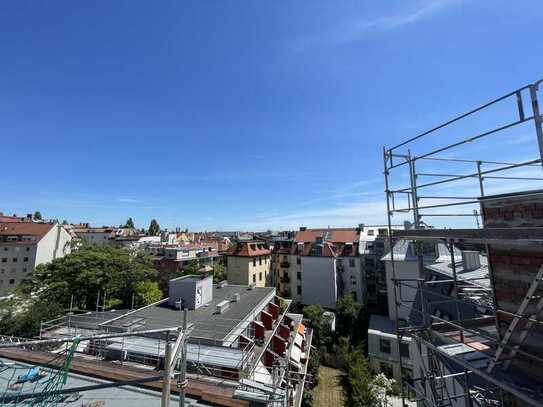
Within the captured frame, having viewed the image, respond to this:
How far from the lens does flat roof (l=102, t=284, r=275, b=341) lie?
540 inches

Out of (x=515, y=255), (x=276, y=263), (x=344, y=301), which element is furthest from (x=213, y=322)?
(x=276, y=263)

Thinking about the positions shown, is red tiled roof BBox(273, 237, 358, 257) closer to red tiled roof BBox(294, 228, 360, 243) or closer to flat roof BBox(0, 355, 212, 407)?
red tiled roof BBox(294, 228, 360, 243)

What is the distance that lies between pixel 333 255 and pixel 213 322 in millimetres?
20583

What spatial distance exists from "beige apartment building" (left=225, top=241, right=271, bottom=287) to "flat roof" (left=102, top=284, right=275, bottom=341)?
12.2 meters

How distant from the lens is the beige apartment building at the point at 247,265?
33781mm

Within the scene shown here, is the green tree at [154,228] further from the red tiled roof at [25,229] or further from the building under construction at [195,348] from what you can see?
the building under construction at [195,348]

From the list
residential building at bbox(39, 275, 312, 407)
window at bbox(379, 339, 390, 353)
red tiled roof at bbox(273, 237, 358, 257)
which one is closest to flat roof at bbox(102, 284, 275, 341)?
residential building at bbox(39, 275, 312, 407)

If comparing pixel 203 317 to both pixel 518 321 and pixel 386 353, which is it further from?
pixel 518 321

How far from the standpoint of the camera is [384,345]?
21297 millimetres

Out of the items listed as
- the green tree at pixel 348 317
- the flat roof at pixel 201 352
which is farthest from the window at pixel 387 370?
the flat roof at pixel 201 352

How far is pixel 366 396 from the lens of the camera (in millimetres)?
15062

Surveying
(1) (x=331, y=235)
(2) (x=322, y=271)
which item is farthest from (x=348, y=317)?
(1) (x=331, y=235)

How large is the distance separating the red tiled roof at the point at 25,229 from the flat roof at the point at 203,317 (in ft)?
119

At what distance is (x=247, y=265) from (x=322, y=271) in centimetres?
971
